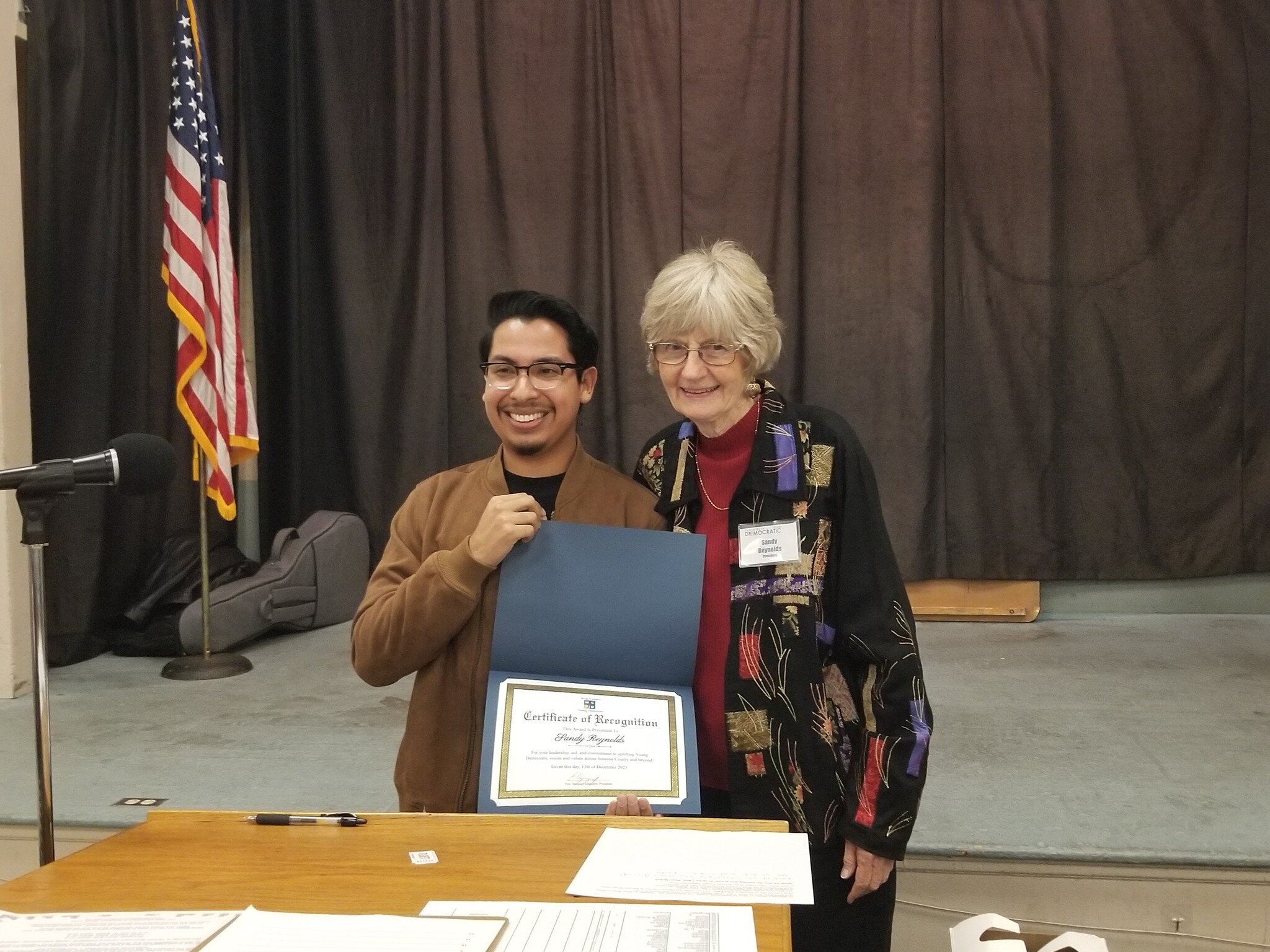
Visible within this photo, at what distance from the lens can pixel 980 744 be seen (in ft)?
8.09

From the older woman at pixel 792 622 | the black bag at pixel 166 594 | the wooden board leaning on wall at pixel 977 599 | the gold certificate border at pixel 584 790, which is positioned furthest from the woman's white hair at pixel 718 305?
the wooden board leaning on wall at pixel 977 599

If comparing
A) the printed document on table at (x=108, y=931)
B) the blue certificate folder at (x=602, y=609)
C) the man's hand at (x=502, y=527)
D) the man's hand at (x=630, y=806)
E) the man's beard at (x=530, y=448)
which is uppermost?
the man's beard at (x=530, y=448)

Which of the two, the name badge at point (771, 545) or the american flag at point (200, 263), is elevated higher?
the american flag at point (200, 263)

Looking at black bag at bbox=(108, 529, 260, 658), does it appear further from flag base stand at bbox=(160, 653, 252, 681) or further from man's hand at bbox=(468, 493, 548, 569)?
man's hand at bbox=(468, 493, 548, 569)

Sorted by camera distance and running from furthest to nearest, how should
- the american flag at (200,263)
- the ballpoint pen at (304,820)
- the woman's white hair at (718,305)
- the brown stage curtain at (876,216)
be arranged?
the brown stage curtain at (876,216), the american flag at (200,263), the woman's white hair at (718,305), the ballpoint pen at (304,820)

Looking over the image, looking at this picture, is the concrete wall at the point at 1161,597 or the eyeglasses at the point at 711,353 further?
the concrete wall at the point at 1161,597

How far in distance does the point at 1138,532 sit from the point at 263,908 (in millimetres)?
3982

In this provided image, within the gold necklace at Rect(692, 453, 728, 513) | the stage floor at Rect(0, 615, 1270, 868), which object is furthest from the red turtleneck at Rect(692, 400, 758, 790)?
the stage floor at Rect(0, 615, 1270, 868)

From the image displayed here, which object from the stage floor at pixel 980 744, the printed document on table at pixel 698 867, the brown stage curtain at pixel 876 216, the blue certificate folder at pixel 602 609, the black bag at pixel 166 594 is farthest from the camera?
the brown stage curtain at pixel 876 216

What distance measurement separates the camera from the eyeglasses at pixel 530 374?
1.30 meters

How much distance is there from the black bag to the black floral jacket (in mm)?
2802

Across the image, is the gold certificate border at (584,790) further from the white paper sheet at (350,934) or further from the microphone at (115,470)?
the microphone at (115,470)

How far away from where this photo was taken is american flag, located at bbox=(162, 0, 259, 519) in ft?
10.8

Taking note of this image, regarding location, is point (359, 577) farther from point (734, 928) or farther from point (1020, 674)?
point (734, 928)
